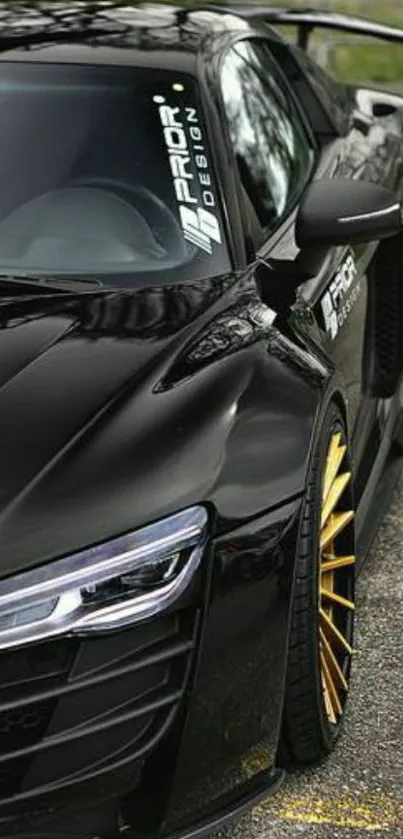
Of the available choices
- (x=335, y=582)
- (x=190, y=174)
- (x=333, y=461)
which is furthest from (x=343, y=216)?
(x=335, y=582)

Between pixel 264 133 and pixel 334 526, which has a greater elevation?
pixel 264 133

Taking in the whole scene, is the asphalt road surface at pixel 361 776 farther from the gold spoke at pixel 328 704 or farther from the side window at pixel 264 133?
the side window at pixel 264 133

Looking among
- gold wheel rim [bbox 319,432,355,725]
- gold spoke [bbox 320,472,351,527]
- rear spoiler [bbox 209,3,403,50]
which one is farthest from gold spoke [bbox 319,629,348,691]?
rear spoiler [bbox 209,3,403,50]

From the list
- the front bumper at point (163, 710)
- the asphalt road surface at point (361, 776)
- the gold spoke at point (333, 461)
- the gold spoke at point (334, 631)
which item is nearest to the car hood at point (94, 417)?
the front bumper at point (163, 710)

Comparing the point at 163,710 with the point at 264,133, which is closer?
the point at 163,710

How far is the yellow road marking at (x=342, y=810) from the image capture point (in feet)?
9.49

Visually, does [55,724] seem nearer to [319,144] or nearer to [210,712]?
[210,712]

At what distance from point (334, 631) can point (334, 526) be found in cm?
23

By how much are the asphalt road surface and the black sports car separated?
0.08 meters

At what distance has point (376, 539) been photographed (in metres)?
4.29

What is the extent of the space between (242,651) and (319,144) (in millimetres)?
2383

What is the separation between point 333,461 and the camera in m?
3.09

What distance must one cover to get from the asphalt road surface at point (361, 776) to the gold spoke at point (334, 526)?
1.48 feet

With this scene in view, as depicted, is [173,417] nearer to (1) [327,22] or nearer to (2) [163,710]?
(2) [163,710]
